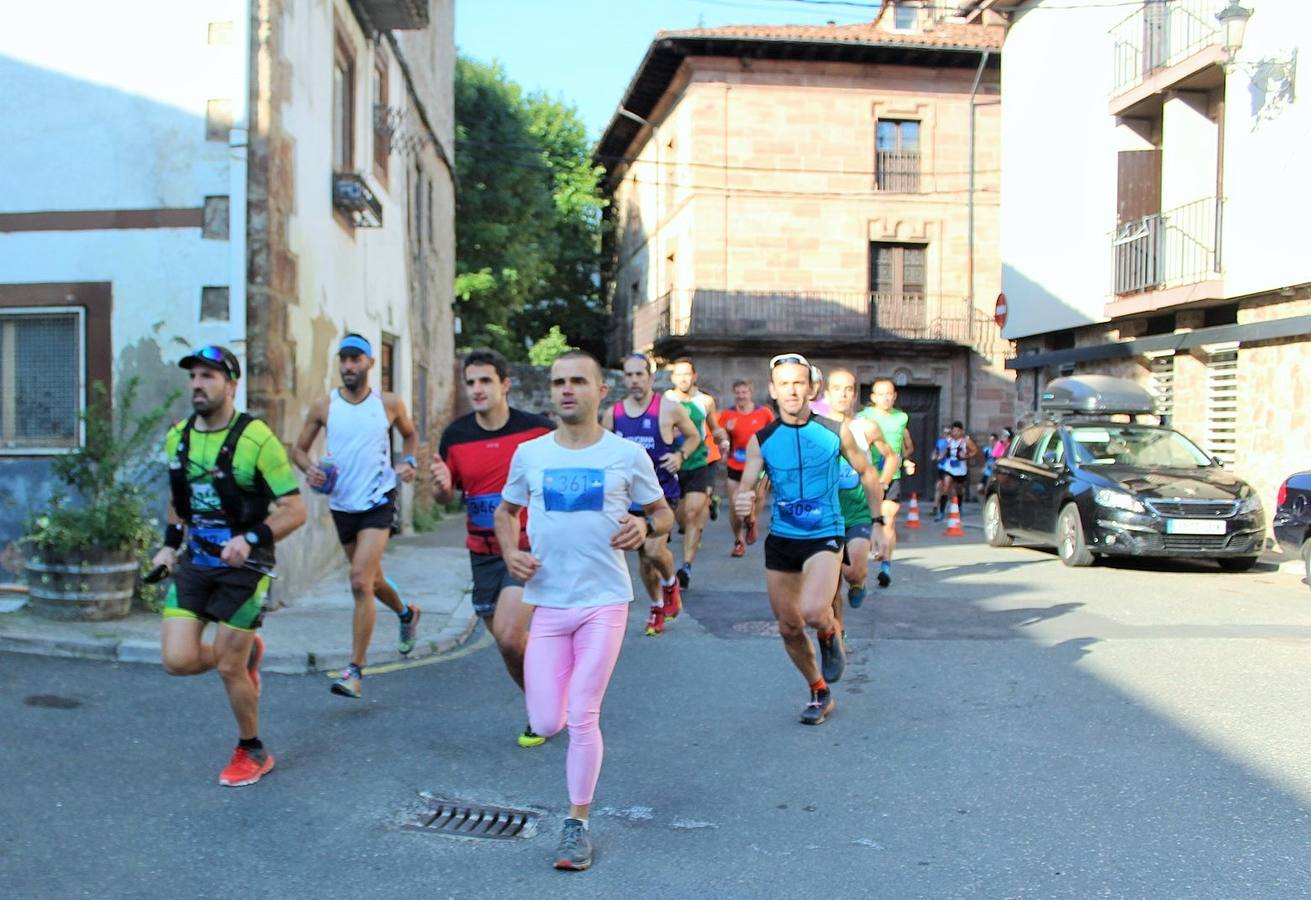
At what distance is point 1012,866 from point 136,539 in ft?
21.0

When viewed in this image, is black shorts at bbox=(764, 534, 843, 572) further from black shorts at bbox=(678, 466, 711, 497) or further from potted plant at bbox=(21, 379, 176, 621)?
potted plant at bbox=(21, 379, 176, 621)

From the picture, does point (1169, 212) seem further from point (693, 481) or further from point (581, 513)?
point (581, 513)

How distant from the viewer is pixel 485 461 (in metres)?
5.66

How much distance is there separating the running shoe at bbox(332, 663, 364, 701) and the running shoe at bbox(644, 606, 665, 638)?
2.60 m

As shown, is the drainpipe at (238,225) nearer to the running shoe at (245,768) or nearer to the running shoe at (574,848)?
the running shoe at (245,768)

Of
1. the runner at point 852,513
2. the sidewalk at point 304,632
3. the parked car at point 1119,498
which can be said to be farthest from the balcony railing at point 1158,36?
the sidewalk at point 304,632

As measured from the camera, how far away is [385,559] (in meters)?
12.3

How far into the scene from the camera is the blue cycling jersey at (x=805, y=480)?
19.8 ft

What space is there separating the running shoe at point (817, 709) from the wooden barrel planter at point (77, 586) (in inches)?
189

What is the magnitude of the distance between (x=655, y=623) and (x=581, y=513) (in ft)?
14.0

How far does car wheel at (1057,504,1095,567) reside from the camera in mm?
12656

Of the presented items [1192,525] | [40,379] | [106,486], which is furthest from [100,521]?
[1192,525]

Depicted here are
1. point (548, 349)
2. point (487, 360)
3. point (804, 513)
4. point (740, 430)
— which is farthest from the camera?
point (548, 349)

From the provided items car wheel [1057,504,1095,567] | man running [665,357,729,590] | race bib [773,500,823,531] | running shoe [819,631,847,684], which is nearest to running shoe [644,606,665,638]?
man running [665,357,729,590]
